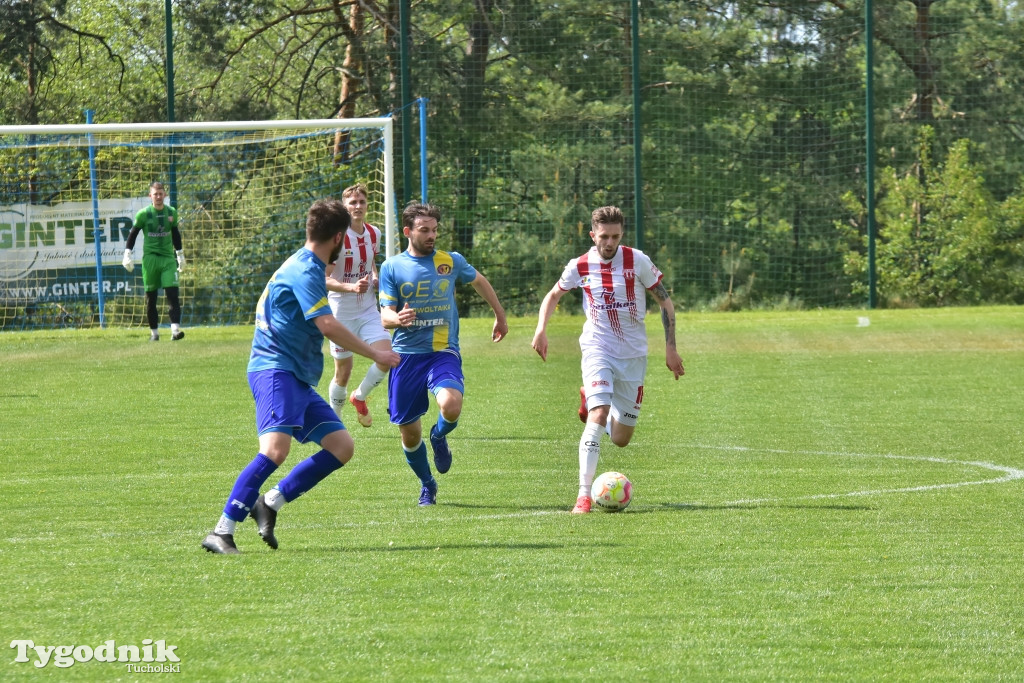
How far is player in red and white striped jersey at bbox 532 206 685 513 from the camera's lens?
832 cm

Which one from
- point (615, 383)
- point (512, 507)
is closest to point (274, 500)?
point (512, 507)

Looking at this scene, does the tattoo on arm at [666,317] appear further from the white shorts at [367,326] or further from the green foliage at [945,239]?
the green foliage at [945,239]

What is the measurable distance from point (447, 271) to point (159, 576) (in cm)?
320

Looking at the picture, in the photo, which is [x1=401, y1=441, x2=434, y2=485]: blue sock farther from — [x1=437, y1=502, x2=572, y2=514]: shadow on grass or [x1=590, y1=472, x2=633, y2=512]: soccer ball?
[x1=590, y1=472, x2=633, y2=512]: soccer ball

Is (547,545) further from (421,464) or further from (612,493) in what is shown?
(421,464)

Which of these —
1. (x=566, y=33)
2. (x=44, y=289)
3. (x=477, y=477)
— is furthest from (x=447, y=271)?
(x=566, y=33)

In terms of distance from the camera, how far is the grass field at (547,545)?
16.3 feet

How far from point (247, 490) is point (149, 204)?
14.4m

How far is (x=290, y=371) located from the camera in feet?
21.8

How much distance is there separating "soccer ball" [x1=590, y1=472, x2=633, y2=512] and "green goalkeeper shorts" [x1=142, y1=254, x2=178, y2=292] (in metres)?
11.6

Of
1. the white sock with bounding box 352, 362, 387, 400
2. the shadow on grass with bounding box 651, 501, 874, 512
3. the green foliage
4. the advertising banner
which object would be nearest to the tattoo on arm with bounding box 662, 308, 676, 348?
the shadow on grass with bounding box 651, 501, 874, 512

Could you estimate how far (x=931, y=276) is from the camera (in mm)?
23406

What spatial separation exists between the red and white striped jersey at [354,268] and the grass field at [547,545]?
1.12 m

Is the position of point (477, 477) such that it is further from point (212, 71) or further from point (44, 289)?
point (212, 71)
